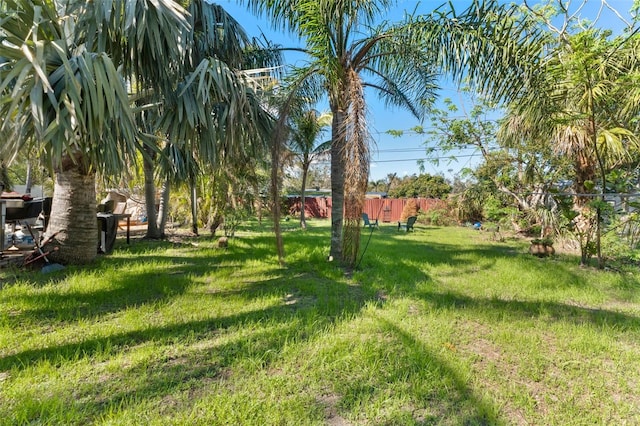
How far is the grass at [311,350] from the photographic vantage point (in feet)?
6.18

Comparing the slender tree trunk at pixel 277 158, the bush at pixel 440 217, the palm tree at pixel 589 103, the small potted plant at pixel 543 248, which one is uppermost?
the palm tree at pixel 589 103

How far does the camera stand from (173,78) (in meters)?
3.96

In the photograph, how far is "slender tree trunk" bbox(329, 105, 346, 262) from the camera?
529 centimetres

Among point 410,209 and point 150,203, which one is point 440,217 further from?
point 150,203

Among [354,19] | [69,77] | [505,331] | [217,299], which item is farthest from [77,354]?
[354,19]

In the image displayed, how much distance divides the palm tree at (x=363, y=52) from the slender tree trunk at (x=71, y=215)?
4.15m

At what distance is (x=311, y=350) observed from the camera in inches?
102

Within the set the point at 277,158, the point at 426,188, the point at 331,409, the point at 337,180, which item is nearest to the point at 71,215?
the point at 277,158

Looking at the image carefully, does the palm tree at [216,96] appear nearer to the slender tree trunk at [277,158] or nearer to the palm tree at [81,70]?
the slender tree trunk at [277,158]

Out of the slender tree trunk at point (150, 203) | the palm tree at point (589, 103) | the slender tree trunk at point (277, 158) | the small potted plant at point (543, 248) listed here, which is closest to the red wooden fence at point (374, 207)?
the small potted plant at point (543, 248)

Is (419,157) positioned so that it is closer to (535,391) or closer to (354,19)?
(354,19)

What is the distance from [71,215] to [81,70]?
3438 mm

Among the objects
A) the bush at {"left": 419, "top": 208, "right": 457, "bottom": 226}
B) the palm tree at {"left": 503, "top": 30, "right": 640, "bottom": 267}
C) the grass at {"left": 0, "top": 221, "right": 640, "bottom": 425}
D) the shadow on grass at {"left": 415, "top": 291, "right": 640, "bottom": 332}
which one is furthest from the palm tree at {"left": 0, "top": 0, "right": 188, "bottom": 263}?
the bush at {"left": 419, "top": 208, "right": 457, "bottom": 226}

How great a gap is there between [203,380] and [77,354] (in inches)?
43.5
